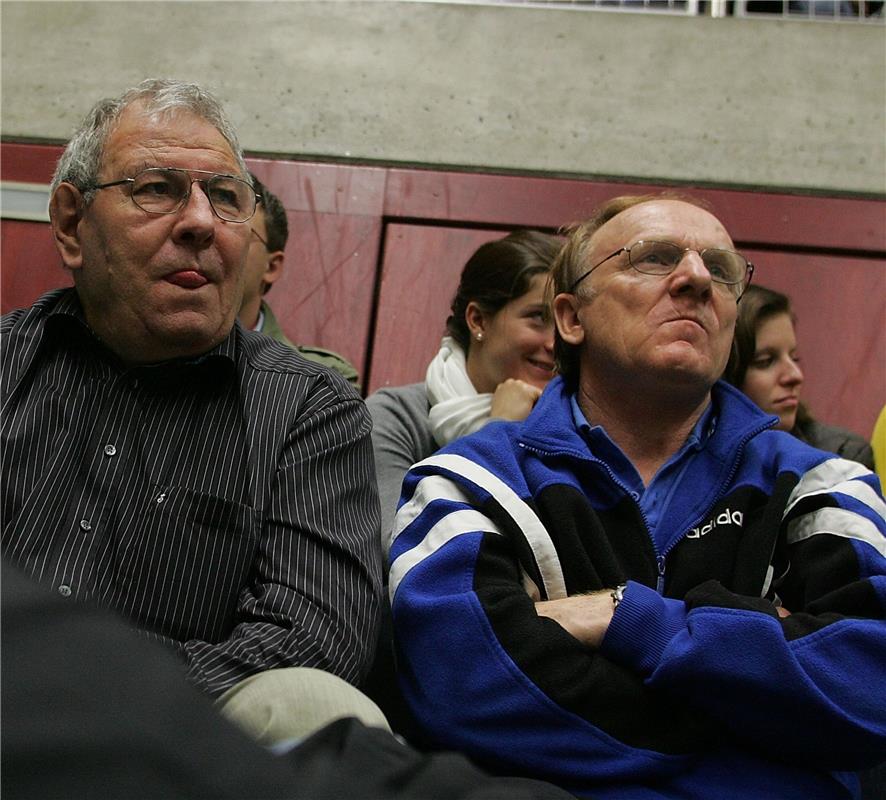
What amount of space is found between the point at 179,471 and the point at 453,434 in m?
0.62

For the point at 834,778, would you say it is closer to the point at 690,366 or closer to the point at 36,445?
the point at 690,366

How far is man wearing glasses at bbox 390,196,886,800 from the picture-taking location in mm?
1116

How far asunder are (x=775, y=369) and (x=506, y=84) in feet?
3.64

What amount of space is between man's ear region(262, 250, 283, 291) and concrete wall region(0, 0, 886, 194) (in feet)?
1.44

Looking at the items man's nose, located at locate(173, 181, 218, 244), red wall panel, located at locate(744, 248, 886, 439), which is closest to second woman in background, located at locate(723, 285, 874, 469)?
red wall panel, located at locate(744, 248, 886, 439)

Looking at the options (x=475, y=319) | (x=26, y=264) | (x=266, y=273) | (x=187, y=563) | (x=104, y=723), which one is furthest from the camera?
(x=26, y=264)

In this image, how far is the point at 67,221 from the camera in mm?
1503

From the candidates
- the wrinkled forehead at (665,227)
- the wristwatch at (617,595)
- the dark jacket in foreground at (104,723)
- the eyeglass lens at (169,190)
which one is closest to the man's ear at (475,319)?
the wrinkled forehead at (665,227)

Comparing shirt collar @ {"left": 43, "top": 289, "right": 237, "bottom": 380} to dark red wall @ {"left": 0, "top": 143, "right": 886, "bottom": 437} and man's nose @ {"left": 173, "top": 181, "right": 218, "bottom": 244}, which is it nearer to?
man's nose @ {"left": 173, "top": 181, "right": 218, "bottom": 244}

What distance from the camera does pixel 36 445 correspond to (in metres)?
1.27

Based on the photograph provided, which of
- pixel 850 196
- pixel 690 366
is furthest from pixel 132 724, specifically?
pixel 850 196

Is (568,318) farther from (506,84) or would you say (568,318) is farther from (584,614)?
(506,84)

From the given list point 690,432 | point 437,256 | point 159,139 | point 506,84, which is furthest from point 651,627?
point 506,84

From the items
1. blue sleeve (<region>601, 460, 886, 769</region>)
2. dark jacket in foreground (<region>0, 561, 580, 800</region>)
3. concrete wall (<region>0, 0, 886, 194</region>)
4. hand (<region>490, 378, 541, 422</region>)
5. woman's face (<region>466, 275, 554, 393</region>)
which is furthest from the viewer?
concrete wall (<region>0, 0, 886, 194</region>)
